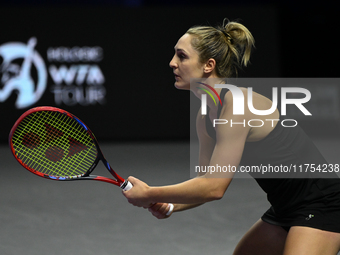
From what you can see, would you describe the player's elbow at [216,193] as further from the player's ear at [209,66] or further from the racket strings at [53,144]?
the racket strings at [53,144]

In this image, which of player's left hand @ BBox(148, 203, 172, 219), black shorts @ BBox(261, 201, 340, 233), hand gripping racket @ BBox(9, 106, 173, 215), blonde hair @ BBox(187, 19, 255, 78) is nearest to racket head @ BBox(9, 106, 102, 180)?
hand gripping racket @ BBox(9, 106, 173, 215)

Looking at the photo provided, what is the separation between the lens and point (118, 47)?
7.25 meters

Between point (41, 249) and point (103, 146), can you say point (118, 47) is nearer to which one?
point (103, 146)

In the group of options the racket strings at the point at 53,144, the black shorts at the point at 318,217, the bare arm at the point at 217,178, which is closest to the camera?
the bare arm at the point at 217,178

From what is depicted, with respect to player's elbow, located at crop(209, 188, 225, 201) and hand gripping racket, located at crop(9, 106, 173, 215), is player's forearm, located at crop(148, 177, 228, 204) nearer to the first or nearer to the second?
player's elbow, located at crop(209, 188, 225, 201)

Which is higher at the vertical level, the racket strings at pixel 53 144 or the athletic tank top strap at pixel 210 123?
the athletic tank top strap at pixel 210 123

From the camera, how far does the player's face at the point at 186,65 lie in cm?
189

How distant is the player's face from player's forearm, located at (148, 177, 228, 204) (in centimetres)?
39

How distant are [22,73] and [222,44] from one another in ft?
18.1

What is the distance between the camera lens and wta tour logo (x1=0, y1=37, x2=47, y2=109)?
6.94 m

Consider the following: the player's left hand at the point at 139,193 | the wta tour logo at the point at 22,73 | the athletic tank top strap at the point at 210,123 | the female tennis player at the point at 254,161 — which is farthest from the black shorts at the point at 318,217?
the wta tour logo at the point at 22,73

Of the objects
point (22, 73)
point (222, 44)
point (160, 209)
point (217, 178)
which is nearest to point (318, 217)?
point (217, 178)

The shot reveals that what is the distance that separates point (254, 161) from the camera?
6.11ft

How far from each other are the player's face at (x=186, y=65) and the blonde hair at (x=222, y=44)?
0.02 meters
